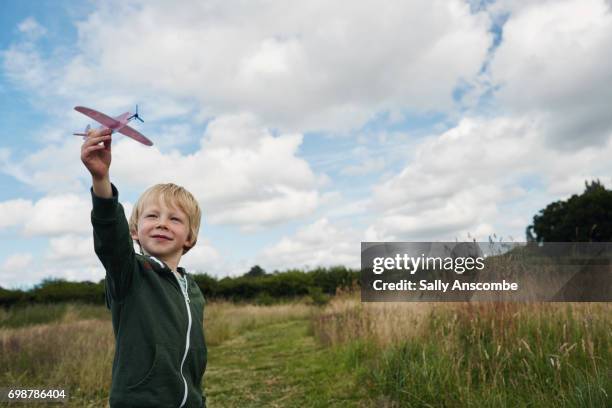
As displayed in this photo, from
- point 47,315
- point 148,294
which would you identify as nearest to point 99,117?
point 148,294

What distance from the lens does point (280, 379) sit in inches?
229

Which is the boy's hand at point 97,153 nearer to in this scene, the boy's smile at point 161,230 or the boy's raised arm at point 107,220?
the boy's raised arm at point 107,220

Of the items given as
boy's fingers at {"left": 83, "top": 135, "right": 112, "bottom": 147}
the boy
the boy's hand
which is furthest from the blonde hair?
boy's fingers at {"left": 83, "top": 135, "right": 112, "bottom": 147}

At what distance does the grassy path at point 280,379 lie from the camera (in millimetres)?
4676

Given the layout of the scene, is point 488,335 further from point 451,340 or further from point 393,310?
point 393,310

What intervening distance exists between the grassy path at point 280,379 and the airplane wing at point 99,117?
344 cm

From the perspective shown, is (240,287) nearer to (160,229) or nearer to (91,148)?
(160,229)

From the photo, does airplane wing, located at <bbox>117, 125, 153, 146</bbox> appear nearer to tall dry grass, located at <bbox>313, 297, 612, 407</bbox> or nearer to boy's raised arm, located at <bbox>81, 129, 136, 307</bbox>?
boy's raised arm, located at <bbox>81, 129, 136, 307</bbox>

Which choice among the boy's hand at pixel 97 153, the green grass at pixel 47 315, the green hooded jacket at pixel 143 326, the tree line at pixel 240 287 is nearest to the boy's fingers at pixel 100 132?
the boy's hand at pixel 97 153

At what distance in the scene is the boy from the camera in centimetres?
173

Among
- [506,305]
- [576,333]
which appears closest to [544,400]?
[576,333]

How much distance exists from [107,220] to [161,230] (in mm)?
418

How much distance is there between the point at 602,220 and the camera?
31.6 m

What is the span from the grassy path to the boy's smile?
273 centimetres
